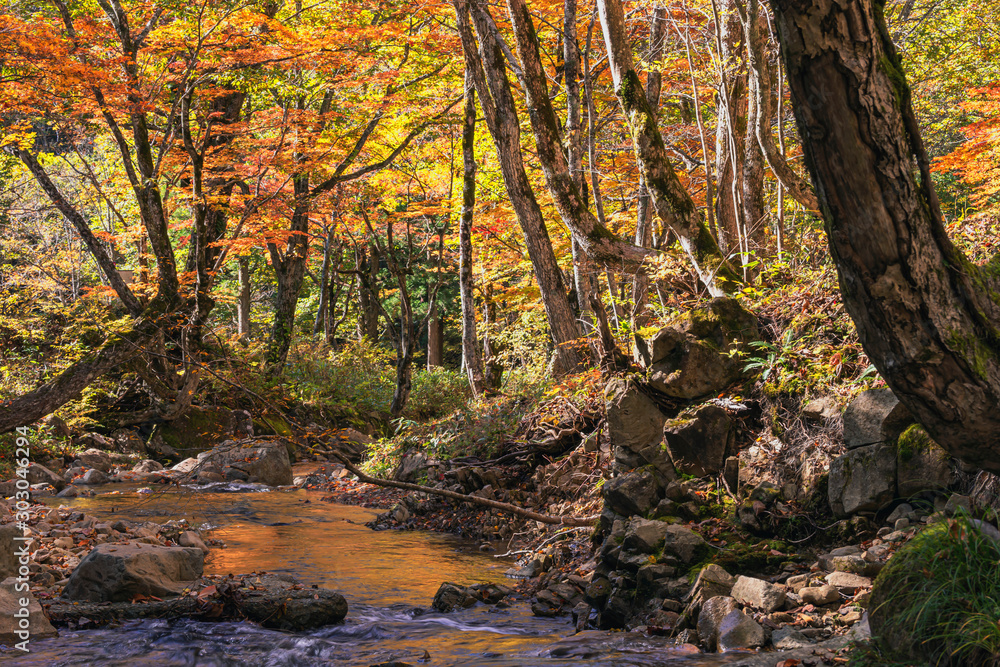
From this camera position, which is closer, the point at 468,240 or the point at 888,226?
the point at 888,226

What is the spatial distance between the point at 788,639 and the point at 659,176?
4885 millimetres

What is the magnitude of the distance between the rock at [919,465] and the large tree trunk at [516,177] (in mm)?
4877

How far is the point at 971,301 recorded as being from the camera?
2.87m

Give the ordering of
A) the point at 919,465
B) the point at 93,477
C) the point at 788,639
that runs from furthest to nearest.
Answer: the point at 93,477
the point at 919,465
the point at 788,639

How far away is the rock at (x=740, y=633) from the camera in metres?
3.62

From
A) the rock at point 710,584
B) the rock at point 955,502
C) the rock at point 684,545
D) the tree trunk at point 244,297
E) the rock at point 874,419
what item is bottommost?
the rock at point 710,584

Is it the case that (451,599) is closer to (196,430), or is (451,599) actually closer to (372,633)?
(372,633)

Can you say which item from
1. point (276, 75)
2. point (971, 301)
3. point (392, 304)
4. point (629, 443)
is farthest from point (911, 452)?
point (392, 304)

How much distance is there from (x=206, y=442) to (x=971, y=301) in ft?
43.8

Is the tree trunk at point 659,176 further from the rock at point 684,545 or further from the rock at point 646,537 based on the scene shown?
the rock at point 684,545

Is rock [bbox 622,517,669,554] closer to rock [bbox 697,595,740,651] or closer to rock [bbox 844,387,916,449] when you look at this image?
rock [bbox 697,595,740,651]

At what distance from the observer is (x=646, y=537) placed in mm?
4805

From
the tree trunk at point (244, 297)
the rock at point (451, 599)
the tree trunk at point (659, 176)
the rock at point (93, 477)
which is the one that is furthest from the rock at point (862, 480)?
the tree trunk at point (244, 297)

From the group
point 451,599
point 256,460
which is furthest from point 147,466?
point 451,599
